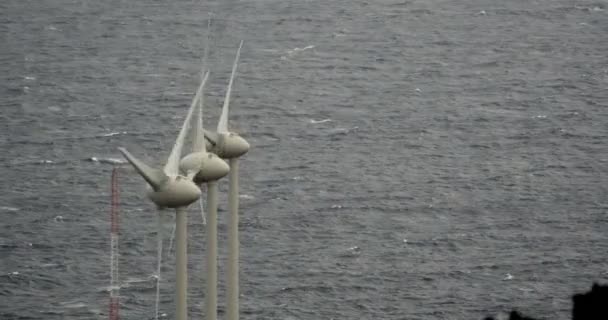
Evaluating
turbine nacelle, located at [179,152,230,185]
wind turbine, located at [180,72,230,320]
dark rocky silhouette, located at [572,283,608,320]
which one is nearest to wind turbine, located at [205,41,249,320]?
wind turbine, located at [180,72,230,320]

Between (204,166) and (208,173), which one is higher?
(204,166)

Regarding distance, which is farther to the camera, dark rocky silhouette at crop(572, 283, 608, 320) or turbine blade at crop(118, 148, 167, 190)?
dark rocky silhouette at crop(572, 283, 608, 320)

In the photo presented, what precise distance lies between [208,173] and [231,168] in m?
14.7

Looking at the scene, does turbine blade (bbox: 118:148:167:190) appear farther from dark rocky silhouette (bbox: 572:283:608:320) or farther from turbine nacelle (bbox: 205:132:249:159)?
dark rocky silhouette (bbox: 572:283:608:320)

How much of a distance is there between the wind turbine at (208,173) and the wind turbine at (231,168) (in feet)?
16.3

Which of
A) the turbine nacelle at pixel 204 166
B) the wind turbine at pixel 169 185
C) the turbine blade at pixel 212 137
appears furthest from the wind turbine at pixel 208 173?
the turbine blade at pixel 212 137

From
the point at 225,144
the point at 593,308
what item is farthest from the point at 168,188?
the point at 593,308

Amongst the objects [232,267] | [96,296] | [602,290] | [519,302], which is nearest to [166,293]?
[96,296]

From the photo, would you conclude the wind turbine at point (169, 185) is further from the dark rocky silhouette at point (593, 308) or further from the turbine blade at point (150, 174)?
the dark rocky silhouette at point (593, 308)

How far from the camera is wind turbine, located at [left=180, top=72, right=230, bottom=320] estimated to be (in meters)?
131

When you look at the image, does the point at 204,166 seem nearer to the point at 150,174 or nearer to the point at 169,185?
the point at 169,185

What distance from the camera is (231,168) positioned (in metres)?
148

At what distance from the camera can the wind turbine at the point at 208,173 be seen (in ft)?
429

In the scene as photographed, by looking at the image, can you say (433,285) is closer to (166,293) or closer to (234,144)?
(166,293)
